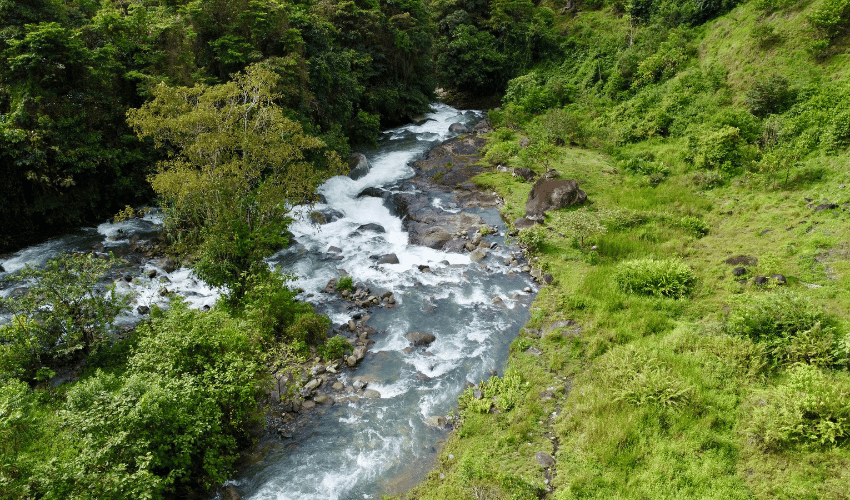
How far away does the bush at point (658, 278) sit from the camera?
48.1 ft

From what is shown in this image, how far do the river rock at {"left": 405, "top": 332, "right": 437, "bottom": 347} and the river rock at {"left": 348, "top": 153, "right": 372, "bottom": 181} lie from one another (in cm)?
1594

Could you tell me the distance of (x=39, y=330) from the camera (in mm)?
11648

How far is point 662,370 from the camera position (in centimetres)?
1112

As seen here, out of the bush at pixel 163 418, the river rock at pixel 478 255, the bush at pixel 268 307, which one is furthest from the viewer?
the river rock at pixel 478 255

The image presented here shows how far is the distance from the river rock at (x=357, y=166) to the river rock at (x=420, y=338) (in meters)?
15.9

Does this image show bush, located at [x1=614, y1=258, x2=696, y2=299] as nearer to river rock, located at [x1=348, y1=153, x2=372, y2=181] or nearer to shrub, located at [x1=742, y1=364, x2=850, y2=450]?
shrub, located at [x1=742, y1=364, x2=850, y2=450]

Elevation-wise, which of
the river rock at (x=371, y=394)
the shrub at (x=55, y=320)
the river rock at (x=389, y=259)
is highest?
the shrub at (x=55, y=320)

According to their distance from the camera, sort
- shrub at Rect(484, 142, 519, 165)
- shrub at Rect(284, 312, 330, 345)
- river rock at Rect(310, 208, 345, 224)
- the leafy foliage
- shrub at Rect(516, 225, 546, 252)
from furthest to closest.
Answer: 1. shrub at Rect(484, 142, 519, 165)
2. river rock at Rect(310, 208, 345, 224)
3. shrub at Rect(516, 225, 546, 252)
4. the leafy foliage
5. shrub at Rect(284, 312, 330, 345)

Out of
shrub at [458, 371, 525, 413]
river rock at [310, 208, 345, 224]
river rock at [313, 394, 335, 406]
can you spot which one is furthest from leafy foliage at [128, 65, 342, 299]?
shrub at [458, 371, 525, 413]

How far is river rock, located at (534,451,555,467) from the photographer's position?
386 inches

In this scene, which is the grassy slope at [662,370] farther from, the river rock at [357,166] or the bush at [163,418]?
the river rock at [357,166]

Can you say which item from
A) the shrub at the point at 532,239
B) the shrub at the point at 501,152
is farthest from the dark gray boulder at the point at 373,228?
the shrub at the point at 501,152

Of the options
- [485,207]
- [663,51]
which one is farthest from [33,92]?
[663,51]

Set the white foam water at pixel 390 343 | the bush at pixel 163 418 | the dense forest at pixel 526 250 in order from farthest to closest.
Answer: the white foam water at pixel 390 343 < the dense forest at pixel 526 250 < the bush at pixel 163 418
